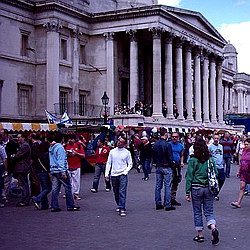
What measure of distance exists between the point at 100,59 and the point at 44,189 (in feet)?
100

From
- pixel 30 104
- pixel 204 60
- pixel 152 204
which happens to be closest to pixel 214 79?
pixel 204 60

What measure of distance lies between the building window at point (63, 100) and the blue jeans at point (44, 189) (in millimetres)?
25486

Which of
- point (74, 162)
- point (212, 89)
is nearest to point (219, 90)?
point (212, 89)

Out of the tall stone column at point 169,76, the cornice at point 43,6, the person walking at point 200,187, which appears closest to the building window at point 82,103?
the tall stone column at point 169,76

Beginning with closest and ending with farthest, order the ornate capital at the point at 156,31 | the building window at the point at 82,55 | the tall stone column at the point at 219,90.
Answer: the ornate capital at the point at 156,31 → the building window at the point at 82,55 → the tall stone column at the point at 219,90

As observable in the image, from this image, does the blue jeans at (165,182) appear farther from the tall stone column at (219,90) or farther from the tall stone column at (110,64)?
the tall stone column at (219,90)

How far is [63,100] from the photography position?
40219 mm

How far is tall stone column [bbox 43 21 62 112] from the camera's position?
3803 cm

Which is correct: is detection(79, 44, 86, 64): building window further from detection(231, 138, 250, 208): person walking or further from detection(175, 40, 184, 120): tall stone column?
detection(231, 138, 250, 208): person walking

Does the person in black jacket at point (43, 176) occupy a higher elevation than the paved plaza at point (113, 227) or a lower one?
higher

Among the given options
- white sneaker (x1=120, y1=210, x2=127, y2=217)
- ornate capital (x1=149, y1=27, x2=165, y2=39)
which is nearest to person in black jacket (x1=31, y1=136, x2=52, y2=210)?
white sneaker (x1=120, y1=210, x2=127, y2=217)

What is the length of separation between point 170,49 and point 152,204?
29908 mm

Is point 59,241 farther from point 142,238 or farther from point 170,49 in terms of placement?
point 170,49

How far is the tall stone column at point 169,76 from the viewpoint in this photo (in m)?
43.0
